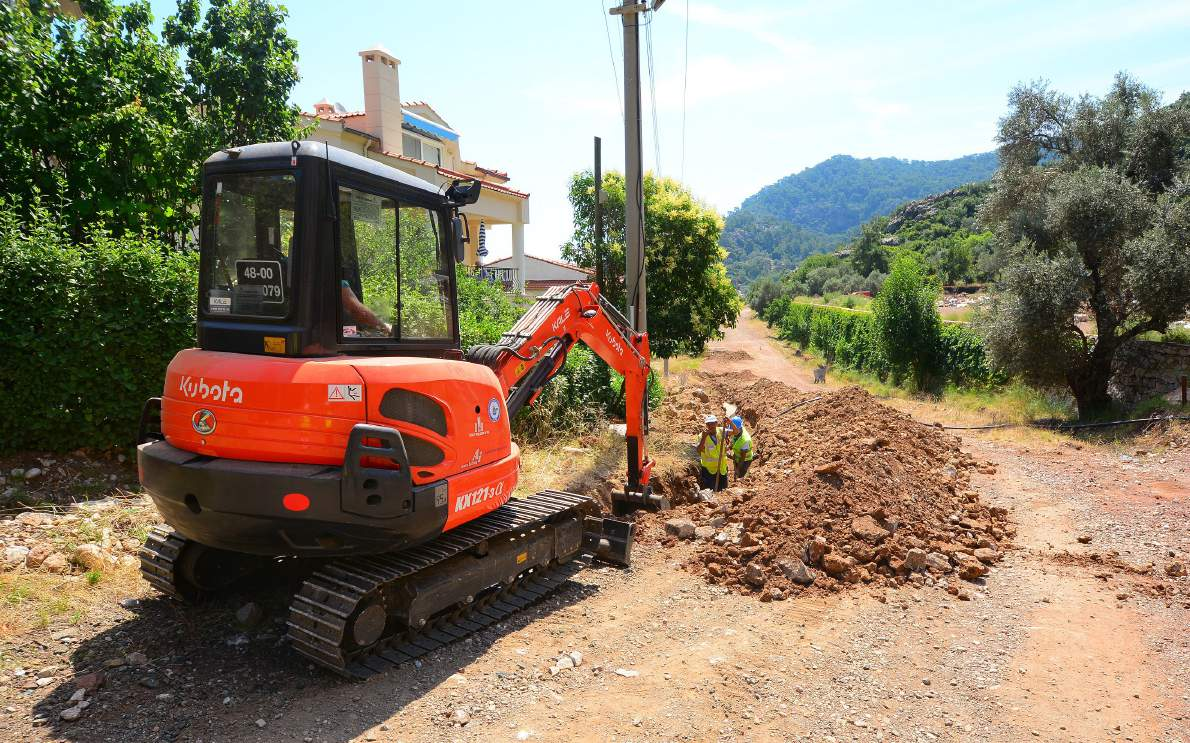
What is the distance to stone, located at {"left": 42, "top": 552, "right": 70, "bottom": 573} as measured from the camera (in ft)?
20.0

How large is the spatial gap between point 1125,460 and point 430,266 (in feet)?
44.0

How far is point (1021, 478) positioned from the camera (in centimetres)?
1196

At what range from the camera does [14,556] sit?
6.16 metres

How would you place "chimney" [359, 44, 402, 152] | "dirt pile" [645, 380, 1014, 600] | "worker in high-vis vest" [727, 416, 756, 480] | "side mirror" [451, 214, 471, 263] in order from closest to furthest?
"side mirror" [451, 214, 471, 263]
"dirt pile" [645, 380, 1014, 600]
"worker in high-vis vest" [727, 416, 756, 480]
"chimney" [359, 44, 402, 152]

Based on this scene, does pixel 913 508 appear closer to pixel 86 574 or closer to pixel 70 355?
pixel 86 574

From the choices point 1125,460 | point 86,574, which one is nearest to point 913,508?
point 1125,460

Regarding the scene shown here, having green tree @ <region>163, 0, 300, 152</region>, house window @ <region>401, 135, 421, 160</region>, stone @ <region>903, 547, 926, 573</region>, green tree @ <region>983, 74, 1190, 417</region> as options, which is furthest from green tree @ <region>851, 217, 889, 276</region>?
stone @ <region>903, 547, 926, 573</region>

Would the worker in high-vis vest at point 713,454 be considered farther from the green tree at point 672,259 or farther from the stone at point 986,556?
the green tree at point 672,259

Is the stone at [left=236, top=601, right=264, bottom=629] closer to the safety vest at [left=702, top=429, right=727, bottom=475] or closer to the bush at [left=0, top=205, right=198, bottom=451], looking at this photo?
the bush at [left=0, top=205, right=198, bottom=451]

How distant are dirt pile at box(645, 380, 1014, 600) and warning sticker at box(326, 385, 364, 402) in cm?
416

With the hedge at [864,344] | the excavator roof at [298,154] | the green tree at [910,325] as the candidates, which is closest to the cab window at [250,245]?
the excavator roof at [298,154]

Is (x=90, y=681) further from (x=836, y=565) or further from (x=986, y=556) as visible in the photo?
(x=986, y=556)

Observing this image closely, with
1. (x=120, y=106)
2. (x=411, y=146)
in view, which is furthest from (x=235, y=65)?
(x=411, y=146)

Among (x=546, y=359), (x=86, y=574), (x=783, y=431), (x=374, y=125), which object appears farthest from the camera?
(x=374, y=125)
